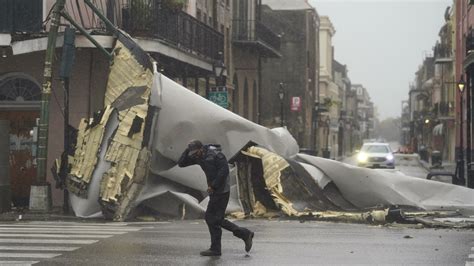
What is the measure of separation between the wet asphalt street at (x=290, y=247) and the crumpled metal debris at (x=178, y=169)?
58.7 inches

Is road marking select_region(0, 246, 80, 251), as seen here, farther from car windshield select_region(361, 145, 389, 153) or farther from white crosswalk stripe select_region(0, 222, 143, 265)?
car windshield select_region(361, 145, 389, 153)

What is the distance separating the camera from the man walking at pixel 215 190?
10.9 m

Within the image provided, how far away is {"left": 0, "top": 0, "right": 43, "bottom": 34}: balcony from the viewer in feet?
66.9

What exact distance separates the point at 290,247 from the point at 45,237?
13.8ft

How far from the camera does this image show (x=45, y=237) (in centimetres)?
1327

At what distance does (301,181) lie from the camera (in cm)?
1731

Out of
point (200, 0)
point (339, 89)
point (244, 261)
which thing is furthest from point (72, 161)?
point (339, 89)

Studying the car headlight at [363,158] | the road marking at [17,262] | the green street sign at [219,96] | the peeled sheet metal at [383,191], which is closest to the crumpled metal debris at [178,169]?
the peeled sheet metal at [383,191]

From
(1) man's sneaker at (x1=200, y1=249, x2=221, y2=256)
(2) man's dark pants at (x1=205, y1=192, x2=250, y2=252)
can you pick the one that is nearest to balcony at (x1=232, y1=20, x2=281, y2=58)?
(2) man's dark pants at (x1=205, y1=192, x2=250, y2=252)

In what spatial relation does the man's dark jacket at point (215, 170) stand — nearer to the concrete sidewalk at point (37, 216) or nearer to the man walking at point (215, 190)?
the man walking at point (215, 190)

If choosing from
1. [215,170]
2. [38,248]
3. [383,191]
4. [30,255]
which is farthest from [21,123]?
[215,170]

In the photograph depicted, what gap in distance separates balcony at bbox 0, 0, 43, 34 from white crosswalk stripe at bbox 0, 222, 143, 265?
622 cm

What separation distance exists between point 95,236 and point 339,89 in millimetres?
100482

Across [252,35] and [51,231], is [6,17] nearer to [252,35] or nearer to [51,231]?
[51,231]
